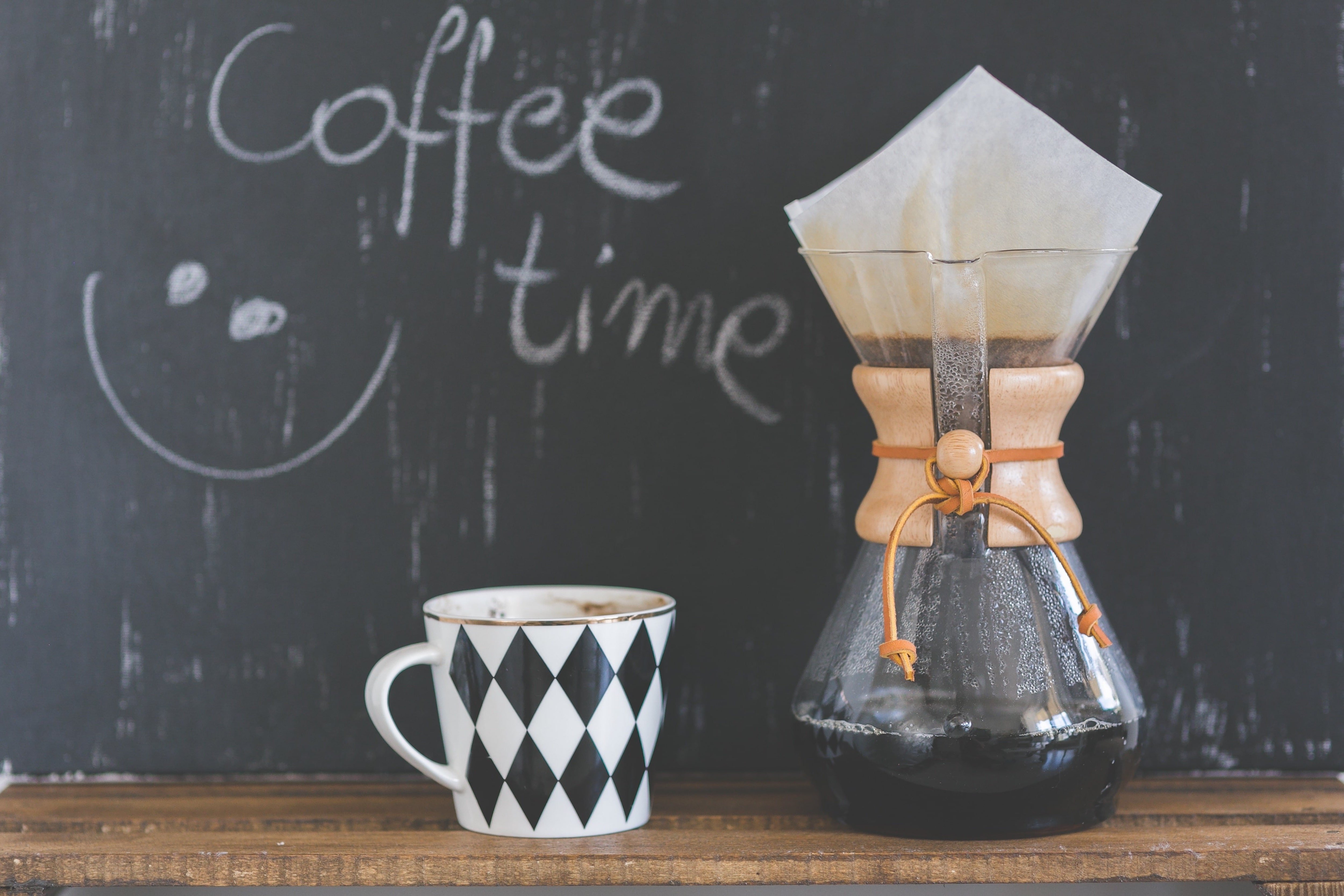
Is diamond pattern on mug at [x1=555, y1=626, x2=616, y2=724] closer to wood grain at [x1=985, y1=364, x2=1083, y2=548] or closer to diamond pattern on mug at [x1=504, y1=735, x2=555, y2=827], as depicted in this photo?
diamond pattern on mug at [x1=504, y1=735, x2=555, y2=827]

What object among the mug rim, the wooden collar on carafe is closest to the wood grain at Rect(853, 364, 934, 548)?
the wooden collar on carafe

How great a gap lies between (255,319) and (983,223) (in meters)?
0.37

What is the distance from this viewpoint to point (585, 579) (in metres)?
0.61

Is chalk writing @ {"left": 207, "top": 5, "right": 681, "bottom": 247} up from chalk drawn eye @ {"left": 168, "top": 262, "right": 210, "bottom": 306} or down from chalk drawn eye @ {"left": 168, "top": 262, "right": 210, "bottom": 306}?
up

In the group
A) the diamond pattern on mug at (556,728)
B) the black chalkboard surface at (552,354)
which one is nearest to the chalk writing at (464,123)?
the black chalkboard surface at (552,354)

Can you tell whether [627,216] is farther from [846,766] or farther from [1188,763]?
[1188,763]

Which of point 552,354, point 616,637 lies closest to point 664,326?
point 552,354

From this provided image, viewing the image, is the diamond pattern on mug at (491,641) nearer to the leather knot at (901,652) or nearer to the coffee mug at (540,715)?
the coffee mug at (540,715)

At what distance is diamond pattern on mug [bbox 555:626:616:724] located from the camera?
500mm

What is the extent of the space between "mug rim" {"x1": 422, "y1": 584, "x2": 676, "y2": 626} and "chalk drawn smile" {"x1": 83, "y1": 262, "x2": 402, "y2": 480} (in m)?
0.10

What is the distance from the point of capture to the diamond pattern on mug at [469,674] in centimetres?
50

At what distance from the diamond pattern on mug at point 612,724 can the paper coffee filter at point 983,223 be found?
189mm

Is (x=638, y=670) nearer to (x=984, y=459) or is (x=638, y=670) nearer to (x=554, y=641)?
(x=554, y=641)

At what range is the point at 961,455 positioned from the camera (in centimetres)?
47
